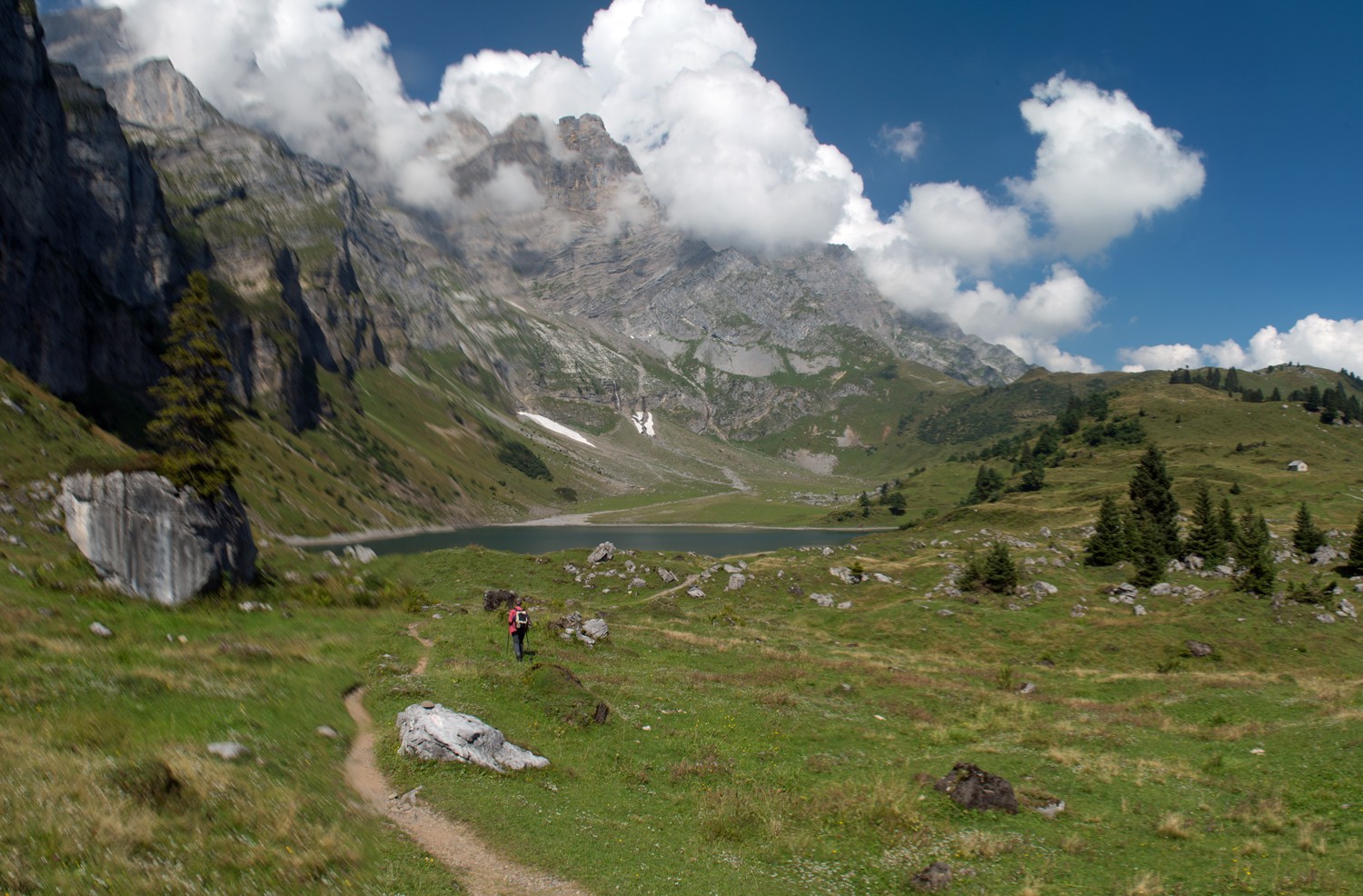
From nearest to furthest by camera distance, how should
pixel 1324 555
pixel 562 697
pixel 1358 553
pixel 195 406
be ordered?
pixel 562 697
pixel 195 406
pixel 1358 553
pixel 1324 555

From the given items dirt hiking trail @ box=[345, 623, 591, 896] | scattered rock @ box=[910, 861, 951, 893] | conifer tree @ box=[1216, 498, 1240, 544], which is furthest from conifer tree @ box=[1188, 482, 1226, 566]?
dirt hiking trail @ box=[345, 623, 591, 896]

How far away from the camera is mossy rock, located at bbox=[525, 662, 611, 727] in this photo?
76.4 ft

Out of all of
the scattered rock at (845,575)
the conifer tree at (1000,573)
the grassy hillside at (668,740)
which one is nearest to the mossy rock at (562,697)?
the grassy hillside at (668,740)

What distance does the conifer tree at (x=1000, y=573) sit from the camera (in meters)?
62.8

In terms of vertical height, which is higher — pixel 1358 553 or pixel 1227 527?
pixel 1227 527

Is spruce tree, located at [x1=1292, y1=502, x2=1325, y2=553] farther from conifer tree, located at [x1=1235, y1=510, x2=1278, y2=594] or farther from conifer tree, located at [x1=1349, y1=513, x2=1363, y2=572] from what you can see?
conifer tree, located at [x1=1349, y1=513, x2=1363, y2=572]

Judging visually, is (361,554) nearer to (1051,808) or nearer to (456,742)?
(456,742)

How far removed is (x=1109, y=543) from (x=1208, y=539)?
8.93m

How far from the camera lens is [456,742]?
18.7 metres

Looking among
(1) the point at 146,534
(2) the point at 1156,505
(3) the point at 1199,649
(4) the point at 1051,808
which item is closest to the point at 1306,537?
(2) the point at 1156,505

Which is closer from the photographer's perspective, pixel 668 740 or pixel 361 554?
pixel 668 740

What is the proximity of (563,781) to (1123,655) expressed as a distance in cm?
4202

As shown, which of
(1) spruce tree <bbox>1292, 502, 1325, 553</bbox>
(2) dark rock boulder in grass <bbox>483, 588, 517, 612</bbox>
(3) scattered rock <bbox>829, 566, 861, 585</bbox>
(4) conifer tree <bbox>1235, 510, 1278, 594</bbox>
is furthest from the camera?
(3) scattered rock <bbox>829, 566, 861, 585</bbox>

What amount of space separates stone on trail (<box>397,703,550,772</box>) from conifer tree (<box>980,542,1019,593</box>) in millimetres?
55138
